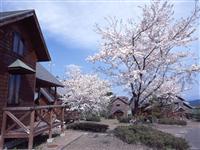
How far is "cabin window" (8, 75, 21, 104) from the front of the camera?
12869 mm

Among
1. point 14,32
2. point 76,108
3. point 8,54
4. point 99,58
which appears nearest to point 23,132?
point 8,54

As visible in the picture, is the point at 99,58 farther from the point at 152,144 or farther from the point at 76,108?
the point at 76,108

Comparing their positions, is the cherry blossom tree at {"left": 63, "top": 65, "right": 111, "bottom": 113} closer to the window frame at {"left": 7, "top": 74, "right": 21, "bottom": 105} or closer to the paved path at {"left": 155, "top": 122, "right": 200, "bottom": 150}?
the paved path at {"left": 155, "top": 122, "right": 200, "bottom": 150}

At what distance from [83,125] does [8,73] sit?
10.7 metres

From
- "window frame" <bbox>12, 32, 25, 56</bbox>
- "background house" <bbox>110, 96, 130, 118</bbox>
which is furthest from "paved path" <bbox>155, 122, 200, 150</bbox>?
"background house" <bbox>110, 96, 130, 118</bbox>

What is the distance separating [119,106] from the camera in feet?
211

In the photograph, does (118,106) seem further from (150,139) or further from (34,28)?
(150,139)

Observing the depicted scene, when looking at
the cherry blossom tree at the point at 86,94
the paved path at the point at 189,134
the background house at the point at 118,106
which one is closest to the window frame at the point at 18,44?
the paved path at the point at 189,134

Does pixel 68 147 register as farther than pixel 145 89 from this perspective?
No

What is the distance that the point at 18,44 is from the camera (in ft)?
45.1

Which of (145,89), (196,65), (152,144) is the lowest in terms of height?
(152,144)

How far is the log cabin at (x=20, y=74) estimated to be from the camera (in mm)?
11023

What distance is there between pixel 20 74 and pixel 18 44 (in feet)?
4.55

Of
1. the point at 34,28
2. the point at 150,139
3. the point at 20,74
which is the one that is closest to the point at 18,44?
the point at 20,74
